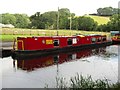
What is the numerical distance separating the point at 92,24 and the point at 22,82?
2330 inches

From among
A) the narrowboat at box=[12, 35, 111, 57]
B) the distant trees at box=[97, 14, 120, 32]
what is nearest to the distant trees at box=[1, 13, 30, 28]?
the distant trees at box=[97, 14, 120, 32]

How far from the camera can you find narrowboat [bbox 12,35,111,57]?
23344 mm

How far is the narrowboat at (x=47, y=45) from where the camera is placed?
23.3m

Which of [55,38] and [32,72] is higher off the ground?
[55,38]

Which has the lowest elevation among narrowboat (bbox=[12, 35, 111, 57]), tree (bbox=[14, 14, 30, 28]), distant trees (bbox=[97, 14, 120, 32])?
narrowboat (bbox=[12, 35, 111, 57])

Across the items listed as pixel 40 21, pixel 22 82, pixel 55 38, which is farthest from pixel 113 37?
pixel 40 21

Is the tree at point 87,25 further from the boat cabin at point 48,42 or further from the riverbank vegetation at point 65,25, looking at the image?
the boat cabin at point 48,42

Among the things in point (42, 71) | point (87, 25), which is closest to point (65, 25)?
point (87, 25)

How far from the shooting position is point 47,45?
25.2 meters

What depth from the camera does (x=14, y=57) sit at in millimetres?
22328

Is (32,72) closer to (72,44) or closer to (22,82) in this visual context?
(22,82)

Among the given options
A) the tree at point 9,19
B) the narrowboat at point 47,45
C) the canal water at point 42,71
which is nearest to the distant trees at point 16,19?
the tree at point 9,19

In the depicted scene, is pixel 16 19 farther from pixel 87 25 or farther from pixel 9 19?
pixel 87 25

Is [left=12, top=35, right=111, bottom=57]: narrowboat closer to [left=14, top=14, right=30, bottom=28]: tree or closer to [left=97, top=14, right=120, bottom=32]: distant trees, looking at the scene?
[left=97, top=14, right=120, bottom=32]: distant trees
